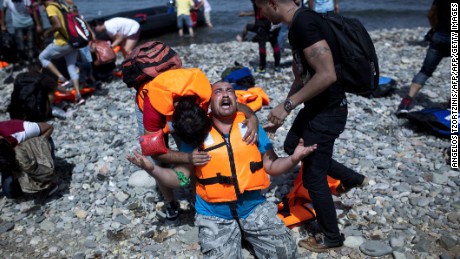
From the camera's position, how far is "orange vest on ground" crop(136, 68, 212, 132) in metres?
3.12

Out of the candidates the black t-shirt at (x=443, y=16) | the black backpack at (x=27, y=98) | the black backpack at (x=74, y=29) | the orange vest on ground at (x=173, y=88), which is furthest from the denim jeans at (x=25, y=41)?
the black t-shirt at (x=443, y=16)

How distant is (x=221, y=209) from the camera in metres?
3.38

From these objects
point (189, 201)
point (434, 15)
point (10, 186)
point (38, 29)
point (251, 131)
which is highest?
point (434, 15)

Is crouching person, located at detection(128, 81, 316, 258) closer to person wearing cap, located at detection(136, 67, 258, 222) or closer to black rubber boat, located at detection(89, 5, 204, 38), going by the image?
person wearing cap, located at detection(136, 67, 258, 222)

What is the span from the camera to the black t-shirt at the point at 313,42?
8.80 ft

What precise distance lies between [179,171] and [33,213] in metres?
2.32

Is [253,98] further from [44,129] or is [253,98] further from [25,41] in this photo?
[25,41]

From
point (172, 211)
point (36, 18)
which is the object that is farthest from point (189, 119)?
point (36, 18)

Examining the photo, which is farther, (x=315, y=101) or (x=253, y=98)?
(x=253, y=98)

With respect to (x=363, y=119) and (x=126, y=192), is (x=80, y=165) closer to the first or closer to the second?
(x=126, y=192)

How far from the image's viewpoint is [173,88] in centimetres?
310

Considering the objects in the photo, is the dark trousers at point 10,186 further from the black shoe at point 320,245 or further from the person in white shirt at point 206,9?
the person in white shirt at point 206,9

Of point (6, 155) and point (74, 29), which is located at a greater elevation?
point (74, 29)

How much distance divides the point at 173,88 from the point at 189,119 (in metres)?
0.29
